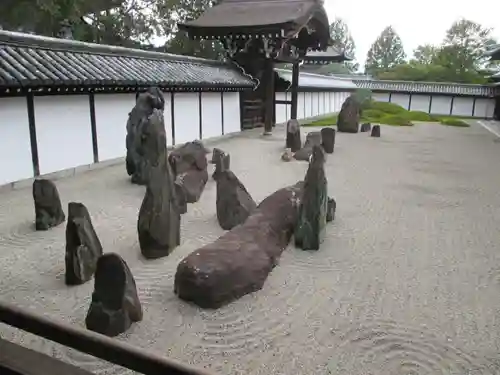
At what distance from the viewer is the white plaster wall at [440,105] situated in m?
38.2

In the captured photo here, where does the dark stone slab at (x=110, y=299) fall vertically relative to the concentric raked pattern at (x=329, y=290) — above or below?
above

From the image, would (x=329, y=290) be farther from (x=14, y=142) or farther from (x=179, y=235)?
(x=14, y=142)

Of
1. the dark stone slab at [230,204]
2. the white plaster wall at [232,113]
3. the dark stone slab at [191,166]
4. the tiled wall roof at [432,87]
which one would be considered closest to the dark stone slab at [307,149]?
the dark stone slab at [191,166]

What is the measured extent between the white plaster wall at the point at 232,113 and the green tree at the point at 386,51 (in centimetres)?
5507

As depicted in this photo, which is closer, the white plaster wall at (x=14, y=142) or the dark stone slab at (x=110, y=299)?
the dark stone slab at (x=110, y=299)

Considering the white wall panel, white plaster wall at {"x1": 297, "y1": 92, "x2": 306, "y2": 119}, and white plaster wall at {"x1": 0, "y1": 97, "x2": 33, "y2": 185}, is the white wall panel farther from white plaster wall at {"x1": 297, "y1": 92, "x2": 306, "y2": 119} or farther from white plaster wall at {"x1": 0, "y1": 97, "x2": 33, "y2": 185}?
white plaster wall at {"x1": 297, "y1": 92, "x2": 306, "y2": 119}

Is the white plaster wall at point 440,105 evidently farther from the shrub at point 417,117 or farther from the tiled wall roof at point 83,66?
the tiled wall roof at point 83,66

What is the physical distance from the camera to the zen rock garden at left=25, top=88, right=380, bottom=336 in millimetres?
4230

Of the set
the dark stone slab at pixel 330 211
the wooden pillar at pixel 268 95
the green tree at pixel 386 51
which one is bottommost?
the dark stone slab at pixel 330 211

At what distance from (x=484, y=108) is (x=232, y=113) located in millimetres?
26741

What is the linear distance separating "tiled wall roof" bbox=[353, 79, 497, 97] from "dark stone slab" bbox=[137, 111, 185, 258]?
36289 mm

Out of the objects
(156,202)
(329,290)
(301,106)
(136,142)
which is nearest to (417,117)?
(301,106)

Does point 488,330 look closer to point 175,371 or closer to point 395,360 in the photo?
point 395,360

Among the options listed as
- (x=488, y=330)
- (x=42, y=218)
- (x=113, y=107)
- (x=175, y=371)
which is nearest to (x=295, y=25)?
(x=113, y=107)
